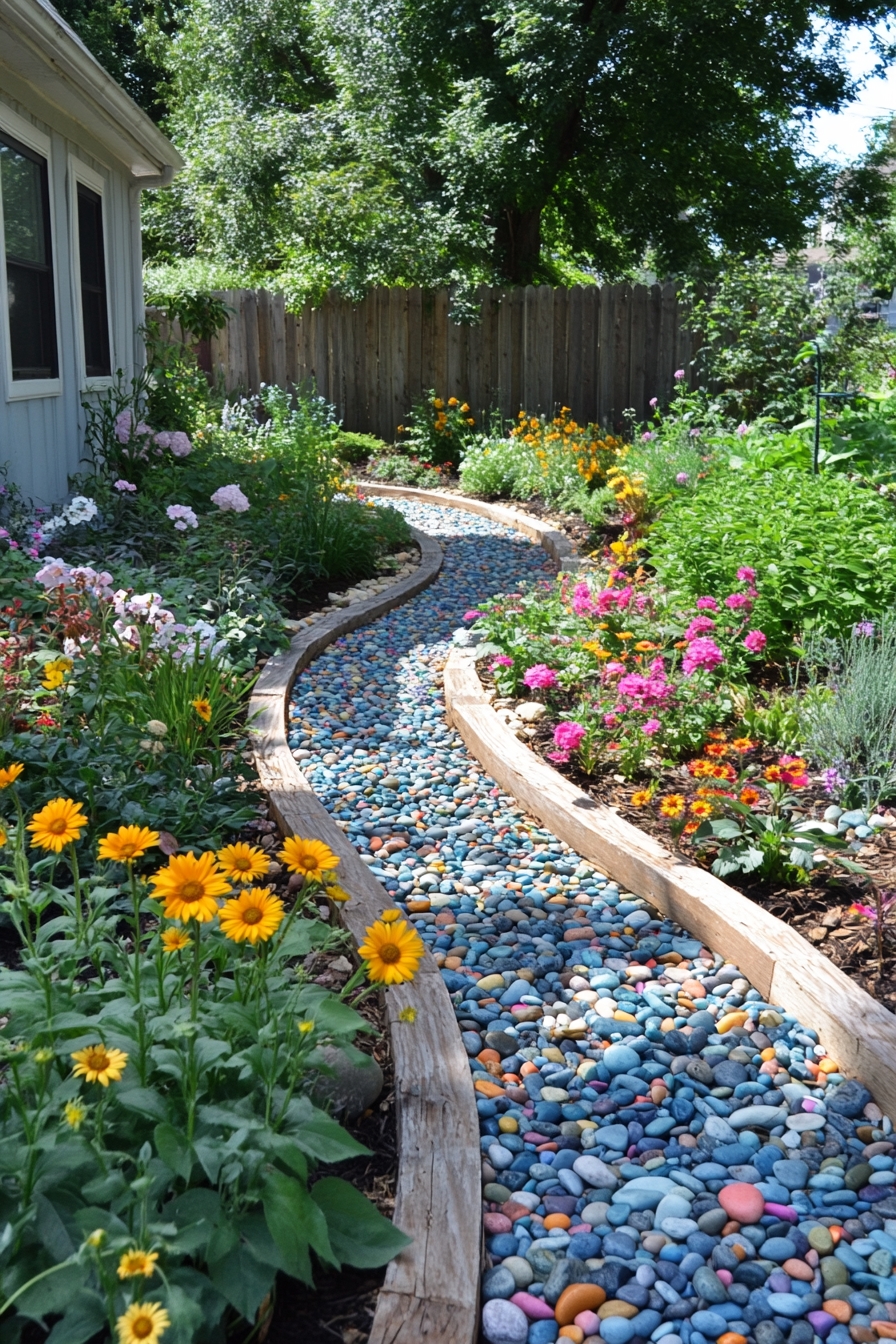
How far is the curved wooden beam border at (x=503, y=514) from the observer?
720 cm

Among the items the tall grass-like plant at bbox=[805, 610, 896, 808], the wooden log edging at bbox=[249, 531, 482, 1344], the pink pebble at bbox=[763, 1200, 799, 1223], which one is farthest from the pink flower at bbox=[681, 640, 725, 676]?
the pink pebble at bbox=[763, 1200, 799, 1223]

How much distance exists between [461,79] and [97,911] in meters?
14.5

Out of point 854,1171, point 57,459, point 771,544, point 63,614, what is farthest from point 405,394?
point 854,1171

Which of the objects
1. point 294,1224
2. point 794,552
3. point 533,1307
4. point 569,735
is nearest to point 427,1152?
point 533,1307

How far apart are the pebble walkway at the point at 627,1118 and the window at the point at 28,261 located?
399cm

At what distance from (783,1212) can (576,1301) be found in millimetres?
441

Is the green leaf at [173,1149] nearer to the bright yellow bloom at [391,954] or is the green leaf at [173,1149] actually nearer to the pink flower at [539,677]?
the bright yellow bloom at [391,954]

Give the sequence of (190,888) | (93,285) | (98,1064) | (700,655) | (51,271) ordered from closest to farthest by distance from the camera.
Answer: (98,1064)
(190,888)
(700,655)
(51,271)
(93,285)

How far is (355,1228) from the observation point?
65.6 inches

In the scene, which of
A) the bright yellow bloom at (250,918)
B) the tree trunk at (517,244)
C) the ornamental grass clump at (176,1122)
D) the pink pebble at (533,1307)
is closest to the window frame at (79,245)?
the ornamental grass clump at (176,1122)

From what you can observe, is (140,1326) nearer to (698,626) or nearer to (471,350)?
(698,626)

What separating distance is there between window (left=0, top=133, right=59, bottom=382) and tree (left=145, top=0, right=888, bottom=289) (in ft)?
21.3

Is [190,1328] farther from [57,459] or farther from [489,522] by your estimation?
[489,522]

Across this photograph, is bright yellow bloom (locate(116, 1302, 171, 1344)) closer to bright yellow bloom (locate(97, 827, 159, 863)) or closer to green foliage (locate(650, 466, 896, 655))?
bright yellow bloom (locate(97, 827, 159, 863))
